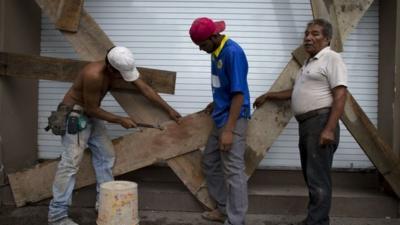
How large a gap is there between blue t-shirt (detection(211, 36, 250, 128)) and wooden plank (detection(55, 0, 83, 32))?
5.04 ft

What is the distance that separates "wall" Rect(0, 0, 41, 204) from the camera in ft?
15.4

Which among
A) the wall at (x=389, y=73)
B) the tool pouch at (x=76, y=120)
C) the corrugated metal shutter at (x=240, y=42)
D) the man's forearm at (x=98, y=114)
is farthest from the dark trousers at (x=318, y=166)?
the tool pouch at (x=76, y=120)

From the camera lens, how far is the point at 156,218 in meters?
4.55

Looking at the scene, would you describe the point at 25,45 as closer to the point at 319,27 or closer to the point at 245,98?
the point at 245,98

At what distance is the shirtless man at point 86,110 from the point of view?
12.9 feet

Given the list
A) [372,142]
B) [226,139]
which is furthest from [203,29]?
[372,142]

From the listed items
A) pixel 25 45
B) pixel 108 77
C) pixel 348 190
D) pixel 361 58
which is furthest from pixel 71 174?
pixel 361 58

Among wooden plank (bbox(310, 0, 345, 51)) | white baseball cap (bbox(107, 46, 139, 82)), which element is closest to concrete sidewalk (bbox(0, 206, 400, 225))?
white baseball cap (bbox(107, 46, 139, 82))

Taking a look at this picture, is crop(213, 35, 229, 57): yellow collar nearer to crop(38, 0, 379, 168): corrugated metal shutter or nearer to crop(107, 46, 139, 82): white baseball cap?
crop(107, 46, 139, 82): white baseball cap

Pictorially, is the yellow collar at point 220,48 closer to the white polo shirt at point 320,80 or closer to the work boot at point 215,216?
the white polo shirt at point 320,80

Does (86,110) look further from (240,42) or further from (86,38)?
(240,42)

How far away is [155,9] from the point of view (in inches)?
210

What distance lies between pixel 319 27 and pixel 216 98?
42.7 inches

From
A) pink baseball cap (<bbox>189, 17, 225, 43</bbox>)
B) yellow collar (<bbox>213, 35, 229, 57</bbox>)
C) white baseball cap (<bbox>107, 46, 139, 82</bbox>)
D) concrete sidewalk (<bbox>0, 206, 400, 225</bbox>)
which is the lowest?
concrete sidewalk (<bbox>0, 206, 400, 225</bbox>)
